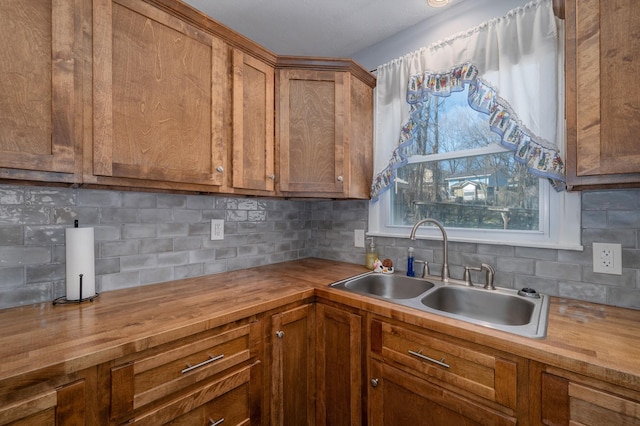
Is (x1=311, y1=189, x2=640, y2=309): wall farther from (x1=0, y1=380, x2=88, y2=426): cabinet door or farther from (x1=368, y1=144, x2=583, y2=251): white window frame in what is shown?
(x1=0, y1=380, x2=88, y2=426): cabinet door

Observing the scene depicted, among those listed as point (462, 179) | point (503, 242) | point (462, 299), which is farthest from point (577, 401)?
point (462, 179)

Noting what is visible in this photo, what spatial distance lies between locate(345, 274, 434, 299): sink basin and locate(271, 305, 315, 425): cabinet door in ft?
1.15

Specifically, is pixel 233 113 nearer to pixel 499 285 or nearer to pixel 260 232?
pixel 260 232

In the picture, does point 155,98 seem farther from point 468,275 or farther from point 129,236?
point 468,275

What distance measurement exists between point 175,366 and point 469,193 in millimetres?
1752

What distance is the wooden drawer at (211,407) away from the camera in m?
0.98

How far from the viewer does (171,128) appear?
4.33ft

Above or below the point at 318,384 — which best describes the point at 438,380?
above

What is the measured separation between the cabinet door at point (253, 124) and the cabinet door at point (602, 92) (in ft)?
4.70

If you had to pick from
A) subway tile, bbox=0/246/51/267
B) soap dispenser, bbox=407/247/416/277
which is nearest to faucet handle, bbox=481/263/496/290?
soap dispenser, bbox=407/247/416/277

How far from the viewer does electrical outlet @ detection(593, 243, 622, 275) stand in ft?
4.11

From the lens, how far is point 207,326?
3.58 feet

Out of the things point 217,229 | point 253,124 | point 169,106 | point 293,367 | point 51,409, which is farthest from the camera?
point 217,229

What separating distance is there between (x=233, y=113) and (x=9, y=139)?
0.88 metres
